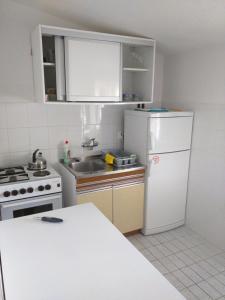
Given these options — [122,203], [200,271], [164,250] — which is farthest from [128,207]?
[200,271]

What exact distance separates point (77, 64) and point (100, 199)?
1.38 metres

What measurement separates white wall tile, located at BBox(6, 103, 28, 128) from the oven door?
851 millimetres

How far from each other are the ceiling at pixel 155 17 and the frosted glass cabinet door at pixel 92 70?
0.85 ft

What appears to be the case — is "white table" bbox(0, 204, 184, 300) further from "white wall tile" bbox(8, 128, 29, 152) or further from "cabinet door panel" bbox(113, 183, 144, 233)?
"white wall tile" bbox(8, 128, 29, 152)

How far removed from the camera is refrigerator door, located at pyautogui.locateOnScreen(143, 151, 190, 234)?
2734 millimetres

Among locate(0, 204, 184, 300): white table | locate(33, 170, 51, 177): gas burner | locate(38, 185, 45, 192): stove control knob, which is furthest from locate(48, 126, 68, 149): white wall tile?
locate(0, 204, 184, 300): white table

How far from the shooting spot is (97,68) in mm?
2402

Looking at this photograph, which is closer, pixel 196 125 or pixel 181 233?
pixel 196 125

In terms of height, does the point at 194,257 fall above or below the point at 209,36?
below

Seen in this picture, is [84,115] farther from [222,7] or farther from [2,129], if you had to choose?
[222,7]

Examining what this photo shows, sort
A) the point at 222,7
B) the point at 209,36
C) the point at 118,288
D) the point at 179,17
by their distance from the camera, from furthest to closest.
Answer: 1. the point at 209,36
2. the point at 179,17
3. the point at 222,7
4. the point at 118,288

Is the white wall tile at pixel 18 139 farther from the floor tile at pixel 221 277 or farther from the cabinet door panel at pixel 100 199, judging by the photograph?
the floor tile at pixel 221 277

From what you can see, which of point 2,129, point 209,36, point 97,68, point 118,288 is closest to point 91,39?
point 97,68

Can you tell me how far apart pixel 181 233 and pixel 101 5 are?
8.67 feet
